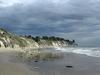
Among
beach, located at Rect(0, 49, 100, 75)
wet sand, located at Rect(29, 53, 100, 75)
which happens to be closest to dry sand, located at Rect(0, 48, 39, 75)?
beach, located at Rect(0, 49, 100, 75)

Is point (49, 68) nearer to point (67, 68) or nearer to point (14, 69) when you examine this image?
point (67, 68)

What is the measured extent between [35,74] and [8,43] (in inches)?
4030

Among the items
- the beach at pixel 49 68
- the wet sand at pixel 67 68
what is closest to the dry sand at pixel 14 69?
the beach at pixel 49 68

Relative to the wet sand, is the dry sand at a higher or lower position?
higher

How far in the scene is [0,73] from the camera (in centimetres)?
2172

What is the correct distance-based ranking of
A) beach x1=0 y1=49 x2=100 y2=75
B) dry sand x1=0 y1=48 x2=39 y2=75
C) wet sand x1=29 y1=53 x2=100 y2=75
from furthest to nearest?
wet sand x1=29 y1=53 x2=100 y2=75, beach x1=0 y1=49 x2=100 y2=75, dry sand x1=0 y1=48 x2=39 y2=75

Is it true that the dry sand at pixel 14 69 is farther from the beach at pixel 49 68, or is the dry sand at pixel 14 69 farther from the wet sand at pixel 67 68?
the wet sand at pixel 67 68

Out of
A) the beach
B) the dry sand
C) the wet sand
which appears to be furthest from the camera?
the wet sand

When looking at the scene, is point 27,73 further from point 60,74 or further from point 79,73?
point 79,73

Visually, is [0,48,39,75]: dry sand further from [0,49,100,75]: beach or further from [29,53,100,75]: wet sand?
[29,53,100,75]: wet sand

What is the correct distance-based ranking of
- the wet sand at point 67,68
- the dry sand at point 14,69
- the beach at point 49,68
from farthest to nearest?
the wet sand at point 67,68
the beach at point 49,68
the dry sand at point 14,69

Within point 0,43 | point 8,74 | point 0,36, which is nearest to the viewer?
point 8,74

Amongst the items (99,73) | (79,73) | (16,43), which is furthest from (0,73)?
(16,43)

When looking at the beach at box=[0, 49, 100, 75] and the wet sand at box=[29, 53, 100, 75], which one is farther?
the wet sand at box=[29, 53, 100, 75]
